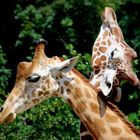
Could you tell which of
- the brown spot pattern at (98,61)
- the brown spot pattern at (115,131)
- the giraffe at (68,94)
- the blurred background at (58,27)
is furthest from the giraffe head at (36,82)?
the blurred background at (58,27)

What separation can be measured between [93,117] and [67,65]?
16.9 inches

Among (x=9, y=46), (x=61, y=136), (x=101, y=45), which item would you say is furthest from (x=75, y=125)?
(x=9, y=46)

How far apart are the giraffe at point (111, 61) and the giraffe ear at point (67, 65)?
0.33 m

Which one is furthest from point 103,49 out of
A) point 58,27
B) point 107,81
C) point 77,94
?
point 58,27

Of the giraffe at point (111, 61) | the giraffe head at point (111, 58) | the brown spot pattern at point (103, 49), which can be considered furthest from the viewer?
the brown spot pattern at point (103, 49)

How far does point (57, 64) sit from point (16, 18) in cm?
768

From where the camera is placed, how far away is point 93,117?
5.95 metres

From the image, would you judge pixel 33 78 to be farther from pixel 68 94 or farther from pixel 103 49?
pixel 103 49

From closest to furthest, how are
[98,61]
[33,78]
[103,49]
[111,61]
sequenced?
1. [33,78]
2. [111,61]
3. [98,61]
4. [103,49]

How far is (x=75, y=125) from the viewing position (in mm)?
8203

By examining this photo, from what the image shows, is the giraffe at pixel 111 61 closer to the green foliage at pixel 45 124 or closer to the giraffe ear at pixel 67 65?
the giraffe ear at pixel 67 65

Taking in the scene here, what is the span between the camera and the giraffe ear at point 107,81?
238 inches

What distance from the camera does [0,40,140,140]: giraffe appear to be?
5.95 metres

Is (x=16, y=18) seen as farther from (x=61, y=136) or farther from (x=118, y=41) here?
(x=118, y=41)
